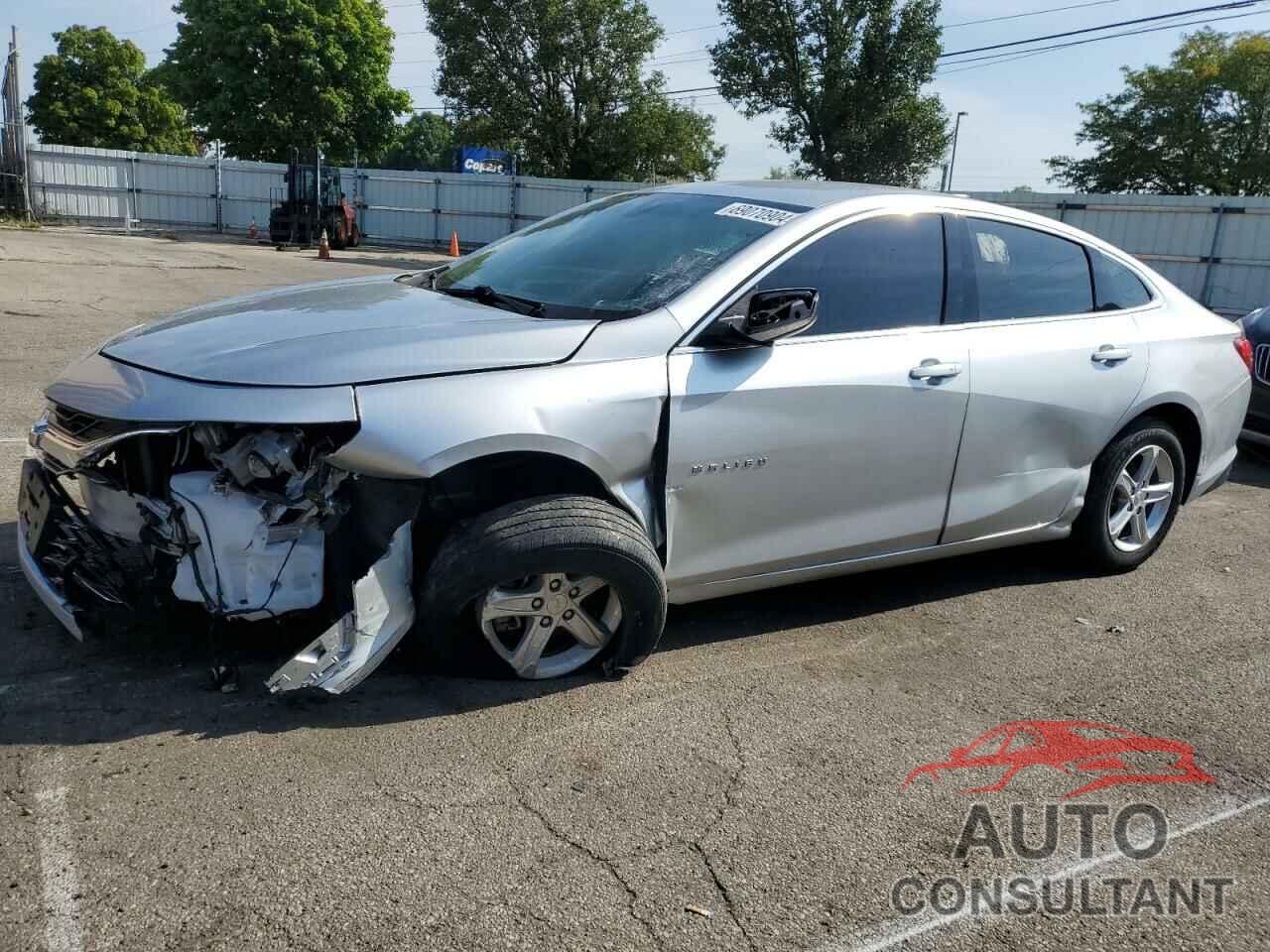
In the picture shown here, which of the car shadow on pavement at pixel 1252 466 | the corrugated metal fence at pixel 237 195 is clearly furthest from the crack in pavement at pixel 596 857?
the corrugated metal fence at pixel 237 195

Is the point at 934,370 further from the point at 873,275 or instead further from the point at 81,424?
the point at 81,424

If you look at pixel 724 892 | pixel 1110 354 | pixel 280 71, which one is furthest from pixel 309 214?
pixel 724 892

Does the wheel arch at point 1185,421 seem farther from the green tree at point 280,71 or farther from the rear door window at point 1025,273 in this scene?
the green tree at point 280,71

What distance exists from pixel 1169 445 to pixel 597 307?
292 cm

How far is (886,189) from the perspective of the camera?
436 centimetres

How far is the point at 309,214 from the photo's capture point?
27.2m

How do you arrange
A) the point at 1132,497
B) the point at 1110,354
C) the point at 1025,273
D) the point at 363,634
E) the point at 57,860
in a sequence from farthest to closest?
the point at 1132,497 → the point at 1110,354 → the point at 1025,273 → the point at 363,634 → the point at 57,860

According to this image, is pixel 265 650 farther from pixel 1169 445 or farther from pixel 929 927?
pixel 1169 445

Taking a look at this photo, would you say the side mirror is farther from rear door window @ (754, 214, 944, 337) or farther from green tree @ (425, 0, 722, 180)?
green tree @ (425, 0, 722, 180)

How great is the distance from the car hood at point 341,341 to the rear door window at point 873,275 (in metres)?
0.88

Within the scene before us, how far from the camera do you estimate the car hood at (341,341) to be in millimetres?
3152

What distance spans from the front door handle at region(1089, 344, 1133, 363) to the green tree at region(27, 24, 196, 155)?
5748 cm

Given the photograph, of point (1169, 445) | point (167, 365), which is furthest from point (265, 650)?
point (1169, 445)

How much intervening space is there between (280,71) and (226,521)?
1862 inches
